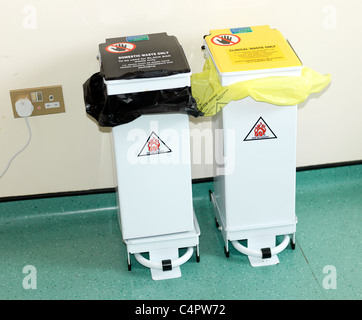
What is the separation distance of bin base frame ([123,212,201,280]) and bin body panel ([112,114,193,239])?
0.02 metres

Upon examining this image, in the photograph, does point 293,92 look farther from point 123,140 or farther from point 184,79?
point 123,140

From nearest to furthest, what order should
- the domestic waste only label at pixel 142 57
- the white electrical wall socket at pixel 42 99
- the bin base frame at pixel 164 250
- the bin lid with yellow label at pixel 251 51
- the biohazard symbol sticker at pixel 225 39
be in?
the domestic waste only label at pixel 142 57 < the bin lid with yellow label at pixel 251 51 < the biohazard symbol sticker at pixel 225 39 < the bin base frame at pixel 164 250 < the white electrical wall socket at pixel 42 99

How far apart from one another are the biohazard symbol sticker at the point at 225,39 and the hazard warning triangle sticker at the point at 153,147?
17.7 inches

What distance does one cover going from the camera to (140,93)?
7.47ft

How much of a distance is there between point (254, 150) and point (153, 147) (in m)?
0.39

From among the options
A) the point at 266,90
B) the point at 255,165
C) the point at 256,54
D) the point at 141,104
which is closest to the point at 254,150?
the point at 255,165

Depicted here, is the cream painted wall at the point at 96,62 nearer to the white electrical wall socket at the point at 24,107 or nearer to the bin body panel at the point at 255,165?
the white electrical wall socket at the point at 24,107

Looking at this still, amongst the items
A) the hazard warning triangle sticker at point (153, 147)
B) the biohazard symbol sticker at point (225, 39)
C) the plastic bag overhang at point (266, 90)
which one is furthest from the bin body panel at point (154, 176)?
the biohazard symbol sticker at point (225, 39)

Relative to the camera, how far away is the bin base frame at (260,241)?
2.64 metres

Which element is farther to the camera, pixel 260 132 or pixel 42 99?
pixel 42 99

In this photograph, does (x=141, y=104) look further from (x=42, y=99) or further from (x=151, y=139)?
(x=42, y=99)

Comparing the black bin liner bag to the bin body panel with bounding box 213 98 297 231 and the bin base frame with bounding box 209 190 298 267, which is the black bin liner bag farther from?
the bin base frame with bounding box 209 190 298 267

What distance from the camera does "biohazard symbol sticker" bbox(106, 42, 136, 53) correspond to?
7.95 feet

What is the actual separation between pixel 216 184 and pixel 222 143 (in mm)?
334
